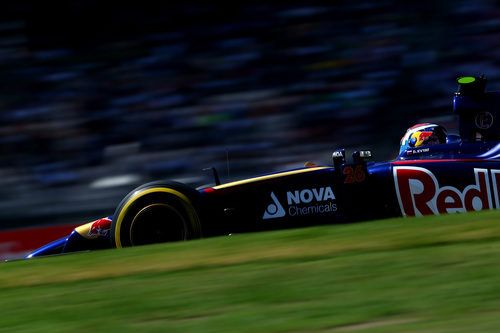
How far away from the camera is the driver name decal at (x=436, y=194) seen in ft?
18.3

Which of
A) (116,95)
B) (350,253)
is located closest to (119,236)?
(350,253)

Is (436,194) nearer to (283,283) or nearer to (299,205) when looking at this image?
(299,205)

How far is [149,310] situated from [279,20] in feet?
26.3

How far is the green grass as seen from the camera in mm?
3211

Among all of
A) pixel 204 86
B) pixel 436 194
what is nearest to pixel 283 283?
pixel 436 194

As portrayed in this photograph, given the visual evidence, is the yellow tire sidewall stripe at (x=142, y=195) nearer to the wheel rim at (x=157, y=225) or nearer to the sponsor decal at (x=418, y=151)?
the wheel rim at (x=157, y=225)

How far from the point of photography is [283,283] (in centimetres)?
375

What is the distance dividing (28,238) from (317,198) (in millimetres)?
4396

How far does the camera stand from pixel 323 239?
466 centimetres

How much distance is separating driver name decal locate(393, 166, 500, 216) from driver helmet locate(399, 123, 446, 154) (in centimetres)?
103

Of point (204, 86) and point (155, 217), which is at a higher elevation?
point (204, 86)

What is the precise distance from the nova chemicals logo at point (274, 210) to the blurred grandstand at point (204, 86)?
3685mm

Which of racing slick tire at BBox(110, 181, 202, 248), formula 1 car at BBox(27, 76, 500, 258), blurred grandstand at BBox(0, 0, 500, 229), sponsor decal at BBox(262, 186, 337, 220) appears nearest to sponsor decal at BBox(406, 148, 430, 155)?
formula 1 car at BBox(27, 76, 500, 258)

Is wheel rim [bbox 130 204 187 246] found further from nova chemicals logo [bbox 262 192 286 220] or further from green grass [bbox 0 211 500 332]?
nova chemicals logo [bbox 262 192 286 220]
